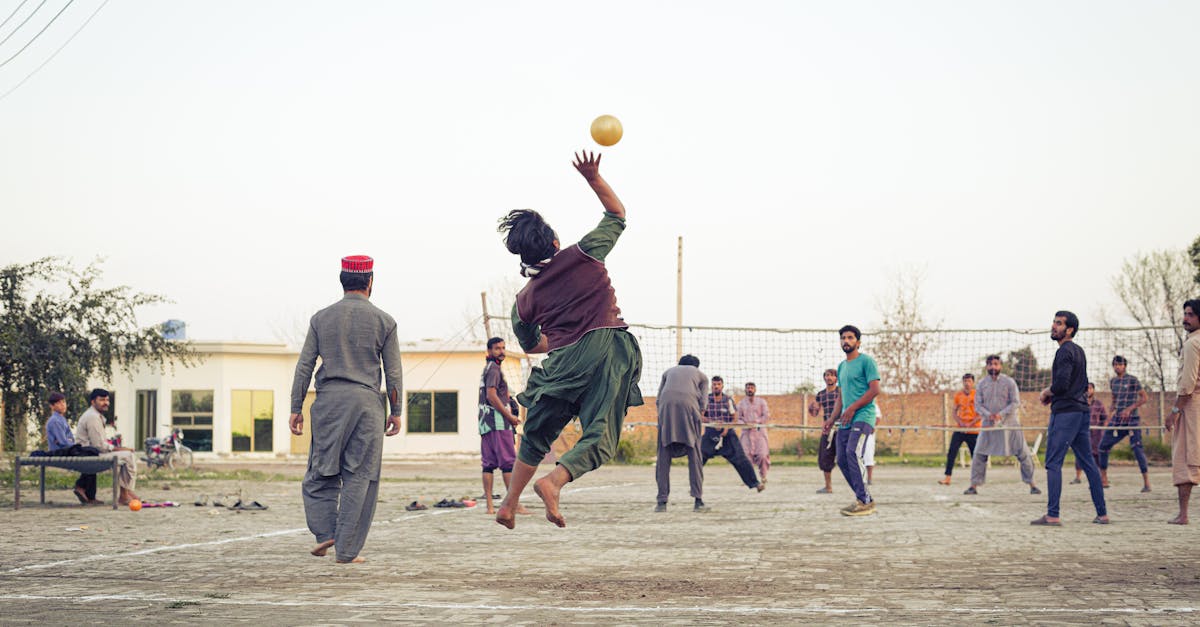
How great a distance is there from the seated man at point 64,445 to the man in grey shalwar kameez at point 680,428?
26.0 ft

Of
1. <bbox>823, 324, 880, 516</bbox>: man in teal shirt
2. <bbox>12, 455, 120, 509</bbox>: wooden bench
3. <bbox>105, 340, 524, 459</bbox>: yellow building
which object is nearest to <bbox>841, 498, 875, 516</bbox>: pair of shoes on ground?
<bbox>823, 324, 880, 516</bbox>: man in teal shirt

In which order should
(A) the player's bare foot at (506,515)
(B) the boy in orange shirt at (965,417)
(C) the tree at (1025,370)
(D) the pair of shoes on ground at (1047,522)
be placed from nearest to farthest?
(A) the player's bare foot at (506,515), (D) the pair of shoes on ground at (1047,522), (B) the boy in orange shirt at (965,417), (C) the tree at (1025,370)

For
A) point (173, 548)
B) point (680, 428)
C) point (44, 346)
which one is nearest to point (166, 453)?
point (44, 346)

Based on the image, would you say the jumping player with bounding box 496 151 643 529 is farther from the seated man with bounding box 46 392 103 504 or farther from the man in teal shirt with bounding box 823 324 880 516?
the seated man with bounding box 46 392 103 504

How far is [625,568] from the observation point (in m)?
8.96

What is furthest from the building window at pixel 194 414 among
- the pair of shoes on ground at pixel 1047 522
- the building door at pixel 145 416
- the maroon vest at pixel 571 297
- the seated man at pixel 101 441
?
the maroon vest at pixel 571 297

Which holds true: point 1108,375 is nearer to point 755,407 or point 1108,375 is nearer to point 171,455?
point 755,407

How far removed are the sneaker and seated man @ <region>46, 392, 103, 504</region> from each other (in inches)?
406

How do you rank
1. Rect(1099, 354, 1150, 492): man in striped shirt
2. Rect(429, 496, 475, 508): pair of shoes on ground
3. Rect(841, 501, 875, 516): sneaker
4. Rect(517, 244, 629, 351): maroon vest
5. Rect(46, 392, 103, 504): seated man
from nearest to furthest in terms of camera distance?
Rect(517, 244, 629, 351): maroon vest → Rect(841, 501, 875, 516): sneaker → Rect(429, 496, 475, 508): pair of shoes on ground → Rect(46, 392, 103, 504): seated man → Rect(1099, 354, 1150, 492): man in striped shirt

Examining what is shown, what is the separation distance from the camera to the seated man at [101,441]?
16.9 metres

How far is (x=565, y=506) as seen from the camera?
16.4m

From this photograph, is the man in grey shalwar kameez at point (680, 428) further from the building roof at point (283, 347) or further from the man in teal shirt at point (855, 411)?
the building roof at point (283, 347)

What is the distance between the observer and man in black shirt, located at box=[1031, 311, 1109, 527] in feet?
41.6

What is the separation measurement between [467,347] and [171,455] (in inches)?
514
